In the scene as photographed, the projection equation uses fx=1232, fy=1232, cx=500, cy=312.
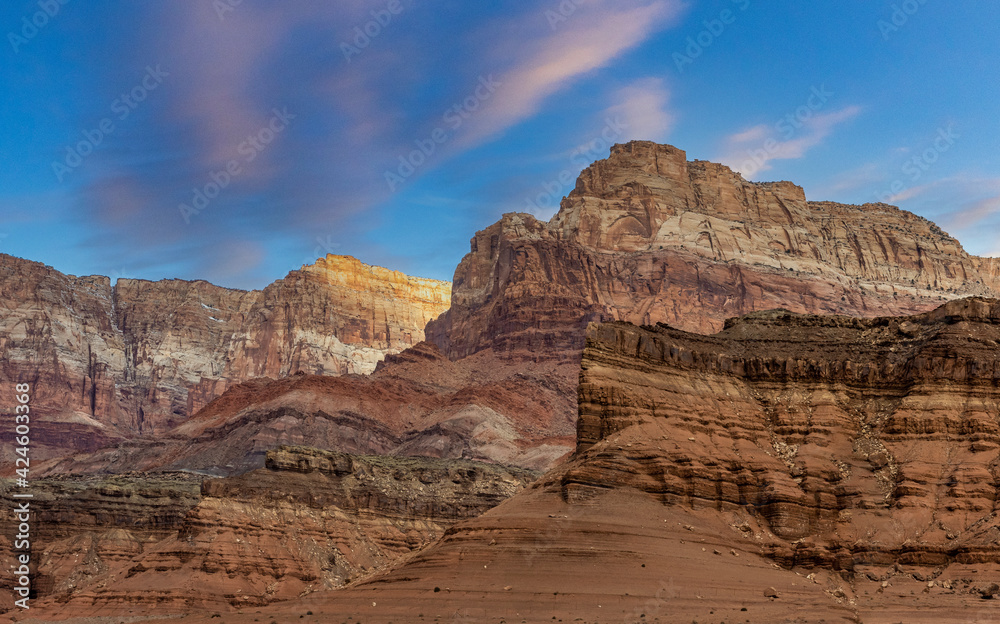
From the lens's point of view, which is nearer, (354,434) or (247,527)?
(247,527)

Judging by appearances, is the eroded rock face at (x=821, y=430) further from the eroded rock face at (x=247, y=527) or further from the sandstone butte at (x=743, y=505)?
the eroded rock face at (x=247, y=527)

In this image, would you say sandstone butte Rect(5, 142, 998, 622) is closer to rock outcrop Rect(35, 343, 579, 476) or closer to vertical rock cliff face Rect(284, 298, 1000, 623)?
vertical rock cliff face Rect(284, 298, 1000, 623)

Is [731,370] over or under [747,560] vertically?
over

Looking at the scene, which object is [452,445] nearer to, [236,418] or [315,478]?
[236,418]

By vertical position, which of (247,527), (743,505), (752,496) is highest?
(752,496)

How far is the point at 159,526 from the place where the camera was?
372 ft

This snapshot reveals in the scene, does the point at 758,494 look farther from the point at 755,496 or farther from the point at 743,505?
the point at 743,505

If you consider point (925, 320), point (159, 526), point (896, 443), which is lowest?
point (159, 526)

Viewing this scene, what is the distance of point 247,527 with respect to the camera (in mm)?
92875

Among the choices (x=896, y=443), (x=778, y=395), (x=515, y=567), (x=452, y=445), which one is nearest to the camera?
(x=515, y=567)

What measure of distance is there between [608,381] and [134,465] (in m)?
150

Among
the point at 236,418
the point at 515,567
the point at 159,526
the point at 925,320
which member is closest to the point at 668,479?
the point at 515,567

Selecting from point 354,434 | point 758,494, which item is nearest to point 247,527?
point 758,494

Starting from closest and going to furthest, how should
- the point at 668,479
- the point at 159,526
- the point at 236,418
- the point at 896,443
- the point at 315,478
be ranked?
the point at 668,479 → the point at 896,443 → the point at 315,478 → the point at 159,526 → the point at 236,418
